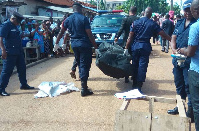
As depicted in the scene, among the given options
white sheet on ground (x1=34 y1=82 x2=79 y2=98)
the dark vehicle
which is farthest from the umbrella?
the dark vehicle

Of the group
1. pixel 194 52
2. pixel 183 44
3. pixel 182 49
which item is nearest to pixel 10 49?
pixel 183 44

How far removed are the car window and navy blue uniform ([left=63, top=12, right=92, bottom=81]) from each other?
656 centimetres

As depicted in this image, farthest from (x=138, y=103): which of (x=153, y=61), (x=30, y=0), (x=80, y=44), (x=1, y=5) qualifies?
(x=30, y=0)

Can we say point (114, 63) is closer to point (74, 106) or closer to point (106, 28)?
point (74, 106)

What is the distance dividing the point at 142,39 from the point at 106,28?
6240mm

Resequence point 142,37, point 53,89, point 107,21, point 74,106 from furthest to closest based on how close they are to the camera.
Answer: point 107,21 < point 53,89 < point 142,37 < point 74,106

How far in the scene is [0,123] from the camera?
4.45 metres

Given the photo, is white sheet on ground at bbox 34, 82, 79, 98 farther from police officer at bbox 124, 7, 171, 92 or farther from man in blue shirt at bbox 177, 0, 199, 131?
man in blue shirt at bbox 177, 0, 199, 131

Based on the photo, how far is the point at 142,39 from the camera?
220 inches

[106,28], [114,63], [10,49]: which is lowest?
[114,63]

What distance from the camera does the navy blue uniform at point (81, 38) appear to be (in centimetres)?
561

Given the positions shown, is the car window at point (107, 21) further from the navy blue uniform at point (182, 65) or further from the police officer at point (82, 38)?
the navy blue uniform at point (182, 65)

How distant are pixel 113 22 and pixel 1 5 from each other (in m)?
5.16

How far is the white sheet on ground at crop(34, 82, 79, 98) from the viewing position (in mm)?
5914
